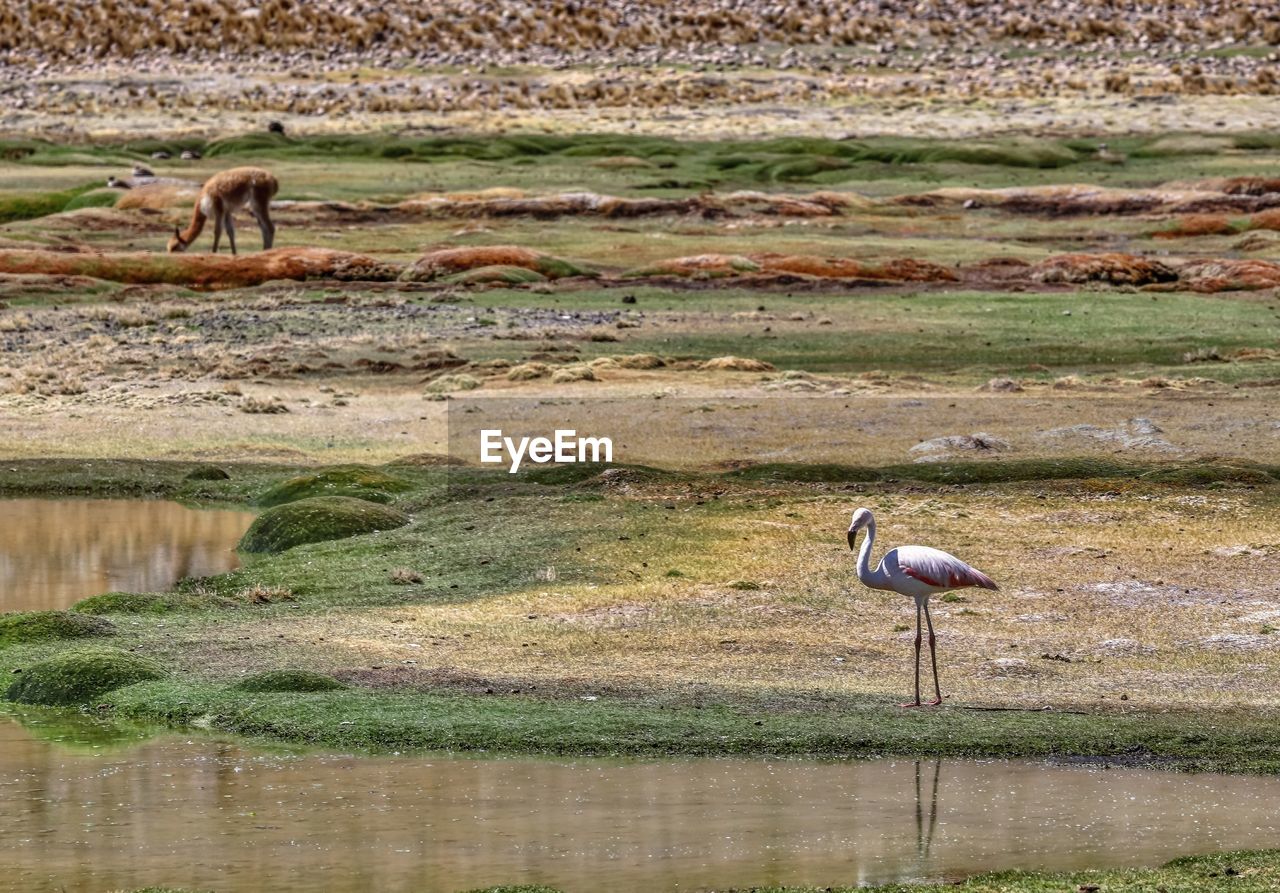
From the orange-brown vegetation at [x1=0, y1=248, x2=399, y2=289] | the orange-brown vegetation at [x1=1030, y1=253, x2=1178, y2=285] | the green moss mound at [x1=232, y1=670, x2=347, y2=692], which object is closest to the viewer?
the green moss mound at [x1=232, y1=670, x2=347, y2=692]

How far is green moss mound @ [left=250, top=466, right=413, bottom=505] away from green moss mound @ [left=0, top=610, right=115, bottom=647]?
7056mm

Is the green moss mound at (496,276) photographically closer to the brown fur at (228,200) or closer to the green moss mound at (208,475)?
the brown fur at (228,200)

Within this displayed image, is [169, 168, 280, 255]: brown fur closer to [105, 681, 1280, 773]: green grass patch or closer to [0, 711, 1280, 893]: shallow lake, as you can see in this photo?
[105, 681, 1280, 773]: green grass patch

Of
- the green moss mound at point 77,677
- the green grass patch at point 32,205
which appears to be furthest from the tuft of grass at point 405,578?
the green grass patch at point 32,205

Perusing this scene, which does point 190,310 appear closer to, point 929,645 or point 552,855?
point 929,645

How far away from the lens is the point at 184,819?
565 inches

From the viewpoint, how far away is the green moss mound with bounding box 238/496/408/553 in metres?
25.0

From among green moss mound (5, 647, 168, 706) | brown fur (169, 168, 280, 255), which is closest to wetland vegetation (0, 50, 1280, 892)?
green moss mound (5, 647, 168, 706)

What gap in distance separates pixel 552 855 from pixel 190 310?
3387 cm

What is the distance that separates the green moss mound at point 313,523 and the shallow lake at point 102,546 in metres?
0.44

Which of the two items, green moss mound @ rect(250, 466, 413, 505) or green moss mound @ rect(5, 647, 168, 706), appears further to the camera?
green moss mound @ rect(250, 466, 413, 505)

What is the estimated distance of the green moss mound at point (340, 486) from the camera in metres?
27.4

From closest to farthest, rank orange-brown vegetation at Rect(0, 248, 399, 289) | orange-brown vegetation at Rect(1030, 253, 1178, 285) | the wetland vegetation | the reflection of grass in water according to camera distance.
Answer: the reflection of grass in water, the wetland vegetation, orange-brown vegetation at Rect(1030, 253, 1178, 285), orange-brown vegetation at Rect(0, 248, 399, 289)

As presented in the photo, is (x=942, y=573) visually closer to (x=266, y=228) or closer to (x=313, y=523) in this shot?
(x=313, y=523)
